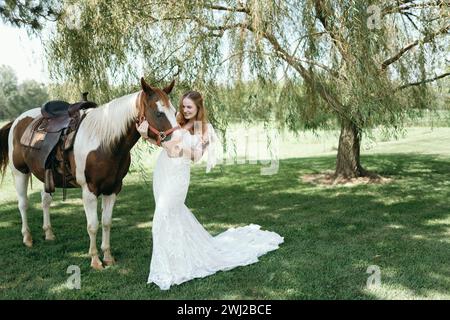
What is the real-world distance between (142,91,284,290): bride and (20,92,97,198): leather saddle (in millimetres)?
1047

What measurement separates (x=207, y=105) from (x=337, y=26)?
80.1 inches

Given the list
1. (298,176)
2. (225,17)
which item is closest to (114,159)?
(225,17)

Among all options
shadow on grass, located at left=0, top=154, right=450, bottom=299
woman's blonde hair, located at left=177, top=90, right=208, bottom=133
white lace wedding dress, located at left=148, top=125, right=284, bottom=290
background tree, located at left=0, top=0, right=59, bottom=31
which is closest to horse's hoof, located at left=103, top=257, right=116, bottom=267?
shadow on grass, located at left=0, top=154, right=450, bottom=299

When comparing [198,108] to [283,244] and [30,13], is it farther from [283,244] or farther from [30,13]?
[30,13]

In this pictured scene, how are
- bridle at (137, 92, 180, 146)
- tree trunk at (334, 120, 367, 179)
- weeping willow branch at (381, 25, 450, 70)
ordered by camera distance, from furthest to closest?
tree trunk at (334, 120, 367, 179) → weeping willow branch at (381, 25, 450, 70) → bridle at (137, 92, 180, 146)

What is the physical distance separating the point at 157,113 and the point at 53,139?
1428mm

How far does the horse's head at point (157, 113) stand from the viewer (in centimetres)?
343

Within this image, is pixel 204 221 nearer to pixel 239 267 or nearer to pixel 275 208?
pixel 275 208

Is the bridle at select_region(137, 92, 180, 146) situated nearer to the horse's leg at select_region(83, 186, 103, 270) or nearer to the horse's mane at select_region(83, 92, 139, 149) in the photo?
the horse's mane at select_region(83, 92, 139, 149)

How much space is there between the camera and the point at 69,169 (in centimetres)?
420

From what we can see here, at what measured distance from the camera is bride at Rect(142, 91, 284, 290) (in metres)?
3.67

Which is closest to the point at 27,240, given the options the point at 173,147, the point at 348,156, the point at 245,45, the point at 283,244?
the point at 173,147

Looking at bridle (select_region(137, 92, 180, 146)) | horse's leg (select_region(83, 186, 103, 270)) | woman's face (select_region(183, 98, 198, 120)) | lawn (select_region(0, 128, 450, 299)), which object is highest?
woman's face (select_region(183, 98, 198, 120))

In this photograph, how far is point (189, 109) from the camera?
3.73 metres
